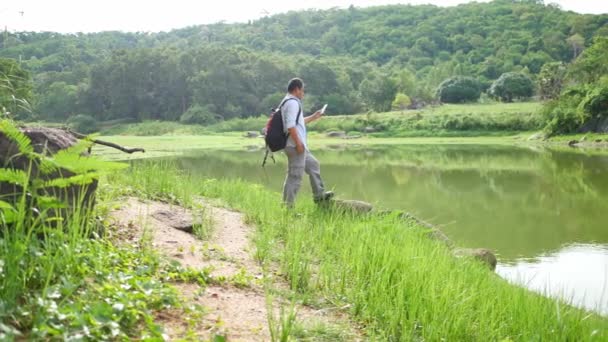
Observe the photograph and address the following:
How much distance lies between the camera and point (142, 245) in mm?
4070

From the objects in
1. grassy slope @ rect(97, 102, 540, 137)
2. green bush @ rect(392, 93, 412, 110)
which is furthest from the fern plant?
green bush @ rect(392, 93, 412, 110)

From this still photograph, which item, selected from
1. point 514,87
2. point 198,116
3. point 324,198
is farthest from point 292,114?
point 514,87

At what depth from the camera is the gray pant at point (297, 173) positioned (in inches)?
278

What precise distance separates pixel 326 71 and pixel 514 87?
24552 millimetres

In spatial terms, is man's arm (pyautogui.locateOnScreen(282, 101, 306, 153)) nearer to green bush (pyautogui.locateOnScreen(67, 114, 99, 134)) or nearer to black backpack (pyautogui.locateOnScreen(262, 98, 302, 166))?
black backpack (pyautogui.locateOnScreen(262, 98, 302, 166))

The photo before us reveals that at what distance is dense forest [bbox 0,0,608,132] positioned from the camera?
234ft

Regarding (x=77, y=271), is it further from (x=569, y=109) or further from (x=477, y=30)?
(x=477, y=30)

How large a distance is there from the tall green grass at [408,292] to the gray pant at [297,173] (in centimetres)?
112

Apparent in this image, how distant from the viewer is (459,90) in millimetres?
70938

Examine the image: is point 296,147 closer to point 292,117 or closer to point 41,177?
point 292,117

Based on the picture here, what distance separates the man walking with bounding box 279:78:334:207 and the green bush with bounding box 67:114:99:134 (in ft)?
208

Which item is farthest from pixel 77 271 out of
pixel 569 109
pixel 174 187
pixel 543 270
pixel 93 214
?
pixel 569 109

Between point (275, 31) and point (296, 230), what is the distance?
437 ft

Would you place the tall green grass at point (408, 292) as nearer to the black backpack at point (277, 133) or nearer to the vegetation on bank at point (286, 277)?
the vegetation on bank at point (286, 277)
